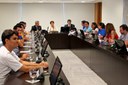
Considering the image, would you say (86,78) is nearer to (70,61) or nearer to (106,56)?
(106,56)

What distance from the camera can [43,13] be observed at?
500 inches

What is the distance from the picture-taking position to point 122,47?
3.44m

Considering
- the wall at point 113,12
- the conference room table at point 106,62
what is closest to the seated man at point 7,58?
the conference room table at point 106,62

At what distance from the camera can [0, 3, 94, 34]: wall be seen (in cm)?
1257

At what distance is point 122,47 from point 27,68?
65.2 inches

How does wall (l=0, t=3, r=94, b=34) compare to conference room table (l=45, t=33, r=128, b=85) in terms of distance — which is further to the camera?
wall (l=0, t=3, r=94, b=34)

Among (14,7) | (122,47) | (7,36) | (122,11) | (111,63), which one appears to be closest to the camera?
(7,36)

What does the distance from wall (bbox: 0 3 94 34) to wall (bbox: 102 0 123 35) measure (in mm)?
2723

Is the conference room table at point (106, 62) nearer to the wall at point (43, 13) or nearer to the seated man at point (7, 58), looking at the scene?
the seated man at point (7, 58)

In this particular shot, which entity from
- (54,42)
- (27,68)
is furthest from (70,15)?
(27,68)

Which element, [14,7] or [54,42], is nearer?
[54,42]

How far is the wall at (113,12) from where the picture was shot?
8.53 m

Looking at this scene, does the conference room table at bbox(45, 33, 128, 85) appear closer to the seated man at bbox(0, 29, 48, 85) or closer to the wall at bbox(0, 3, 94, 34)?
the seated man at bbox(0, 29, 48, 85)

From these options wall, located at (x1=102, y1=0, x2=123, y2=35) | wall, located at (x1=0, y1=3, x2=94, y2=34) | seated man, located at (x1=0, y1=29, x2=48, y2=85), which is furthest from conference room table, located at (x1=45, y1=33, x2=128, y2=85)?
wall, located at (x1=0, y1=3, x2=94, y2=34)
